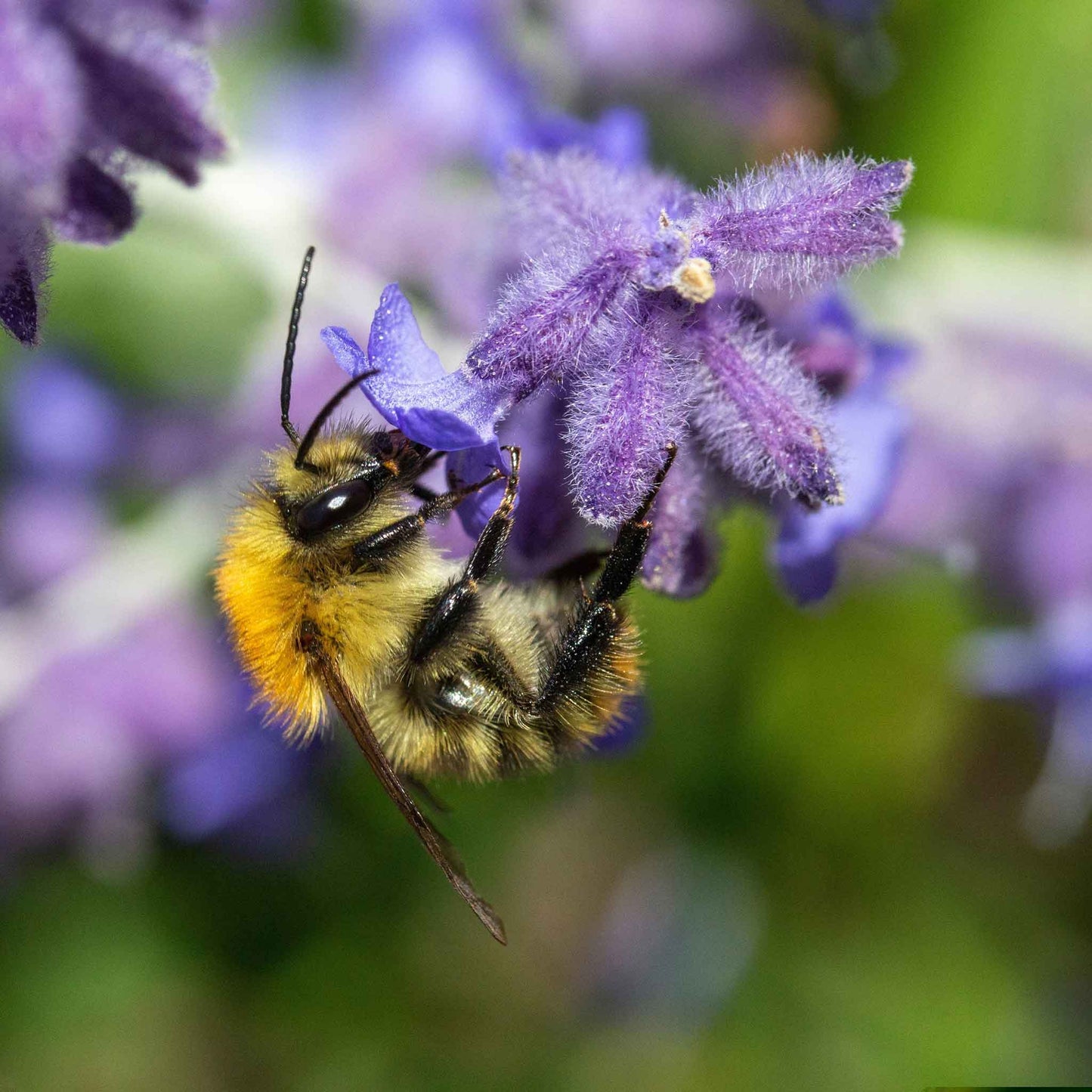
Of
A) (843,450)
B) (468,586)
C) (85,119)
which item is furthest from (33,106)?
(843,450)

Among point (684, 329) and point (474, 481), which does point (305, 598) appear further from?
point (684, 329)

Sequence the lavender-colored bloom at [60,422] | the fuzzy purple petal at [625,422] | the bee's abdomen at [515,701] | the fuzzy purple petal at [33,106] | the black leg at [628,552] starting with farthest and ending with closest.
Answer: the lavender-colored bloom at [60,422]
the bee's abdomen at [515,701]
the black leg at [628,552]
the fuzzy purple petal at [625,422]
the fuzzy purple petal at [33,106]

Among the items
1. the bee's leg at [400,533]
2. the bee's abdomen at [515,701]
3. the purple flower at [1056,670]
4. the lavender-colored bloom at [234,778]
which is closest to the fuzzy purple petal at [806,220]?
the bee's leg at [400,533]

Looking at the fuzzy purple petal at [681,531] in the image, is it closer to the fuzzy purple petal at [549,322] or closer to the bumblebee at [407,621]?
the bumblebee at [407,621]

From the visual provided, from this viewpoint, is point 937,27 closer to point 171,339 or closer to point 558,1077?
point 171,339

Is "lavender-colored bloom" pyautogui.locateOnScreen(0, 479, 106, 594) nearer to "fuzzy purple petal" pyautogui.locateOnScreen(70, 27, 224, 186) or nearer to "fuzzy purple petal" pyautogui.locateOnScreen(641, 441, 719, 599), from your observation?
"fuzzy purple petal" pyautogui.locateOnScreen(641, 441, 719, 599)

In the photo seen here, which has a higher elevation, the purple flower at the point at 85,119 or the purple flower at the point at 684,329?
the purple flower at the point at 85,119

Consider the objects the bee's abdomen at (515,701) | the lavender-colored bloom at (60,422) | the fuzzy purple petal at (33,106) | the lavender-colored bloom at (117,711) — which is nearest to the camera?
the fuzzy purple petal at (33,106)
